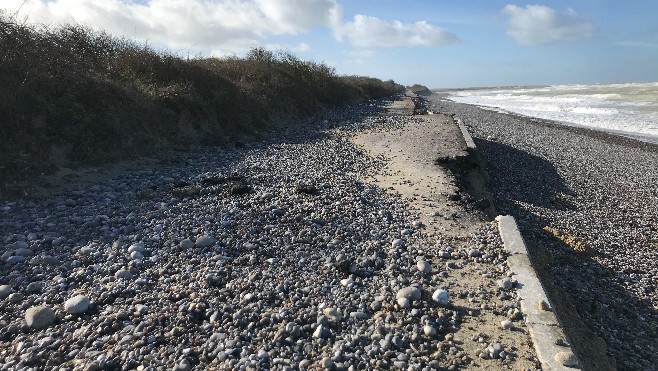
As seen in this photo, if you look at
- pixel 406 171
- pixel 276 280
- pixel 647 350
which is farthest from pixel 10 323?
pixel 406 171

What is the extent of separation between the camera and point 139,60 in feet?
40.2

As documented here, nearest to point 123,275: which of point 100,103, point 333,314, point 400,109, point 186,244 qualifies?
point 186,244

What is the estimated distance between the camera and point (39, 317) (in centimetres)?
348

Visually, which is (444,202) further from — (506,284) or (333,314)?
(333,314)

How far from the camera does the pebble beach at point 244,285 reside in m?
3.18

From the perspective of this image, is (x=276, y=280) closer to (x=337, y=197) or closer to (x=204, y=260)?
(x=204, y=260)

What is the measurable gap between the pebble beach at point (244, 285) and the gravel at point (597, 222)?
179cm

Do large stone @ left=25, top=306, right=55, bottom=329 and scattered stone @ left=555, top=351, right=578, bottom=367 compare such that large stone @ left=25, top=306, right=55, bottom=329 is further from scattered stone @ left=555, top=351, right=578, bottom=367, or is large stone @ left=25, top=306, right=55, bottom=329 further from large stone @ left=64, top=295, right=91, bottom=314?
scattered stone @ left=555, top=351, right=578, bottom=367

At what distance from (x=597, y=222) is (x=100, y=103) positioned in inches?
427

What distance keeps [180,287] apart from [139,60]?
1023 cm

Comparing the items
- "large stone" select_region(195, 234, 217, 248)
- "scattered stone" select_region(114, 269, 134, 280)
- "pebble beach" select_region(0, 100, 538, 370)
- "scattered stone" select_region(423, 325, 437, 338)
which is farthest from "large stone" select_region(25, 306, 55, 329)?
"scattered stone" select_region(423, 325, 437, 338)

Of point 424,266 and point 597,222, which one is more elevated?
point 424,266

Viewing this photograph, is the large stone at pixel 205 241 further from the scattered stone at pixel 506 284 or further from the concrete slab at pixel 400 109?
the concrete slab at pixel 400 109

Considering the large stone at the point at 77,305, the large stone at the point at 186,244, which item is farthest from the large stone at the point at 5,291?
the large stone at the point at 186,244
